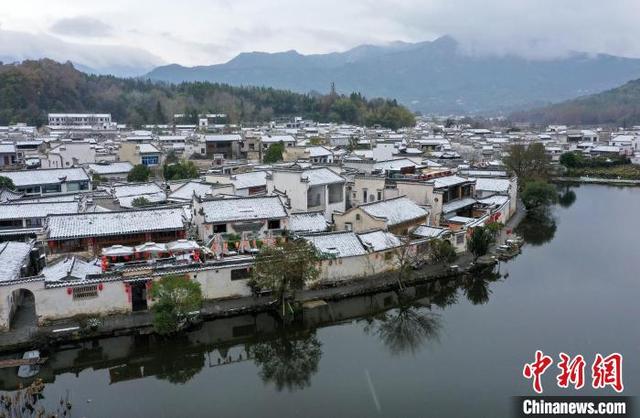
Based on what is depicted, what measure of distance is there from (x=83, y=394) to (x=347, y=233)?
1169 cm

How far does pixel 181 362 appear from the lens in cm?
1585

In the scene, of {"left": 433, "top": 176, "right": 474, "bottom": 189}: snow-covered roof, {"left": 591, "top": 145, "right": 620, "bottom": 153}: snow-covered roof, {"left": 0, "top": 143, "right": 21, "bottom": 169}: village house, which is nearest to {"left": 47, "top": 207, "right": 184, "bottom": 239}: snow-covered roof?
{"left": 433, "top": 176, "right": 474, "bottom": 189}: snow-covered roof

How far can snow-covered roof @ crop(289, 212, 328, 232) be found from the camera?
23078mm

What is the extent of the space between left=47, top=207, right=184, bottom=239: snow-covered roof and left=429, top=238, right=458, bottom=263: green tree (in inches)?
427

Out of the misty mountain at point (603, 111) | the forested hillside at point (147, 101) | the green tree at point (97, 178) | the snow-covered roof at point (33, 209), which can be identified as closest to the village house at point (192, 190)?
the snow-covered roof at point (33, 209)

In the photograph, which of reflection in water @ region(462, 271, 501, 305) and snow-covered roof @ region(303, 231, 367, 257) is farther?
reflection in water @ region(462, 271, 501, 305)

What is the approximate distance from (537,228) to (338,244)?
17230 millimetres

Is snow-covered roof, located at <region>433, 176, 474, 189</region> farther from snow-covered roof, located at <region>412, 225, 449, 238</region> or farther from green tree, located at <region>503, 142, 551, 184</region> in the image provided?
green tree, located at <region>503, 142, 551, 184</region>

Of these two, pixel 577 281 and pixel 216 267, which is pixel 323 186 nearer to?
pixel 216 267

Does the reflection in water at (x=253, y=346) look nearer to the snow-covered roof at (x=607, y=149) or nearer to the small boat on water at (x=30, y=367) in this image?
the small boat on water at (x=30, y=367)

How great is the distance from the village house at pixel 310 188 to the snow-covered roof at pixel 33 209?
10137 millimetres

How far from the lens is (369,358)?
1591cm

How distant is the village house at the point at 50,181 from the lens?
31.4 meters

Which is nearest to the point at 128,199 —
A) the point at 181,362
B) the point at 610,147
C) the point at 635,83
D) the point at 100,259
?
the point at 100,259
